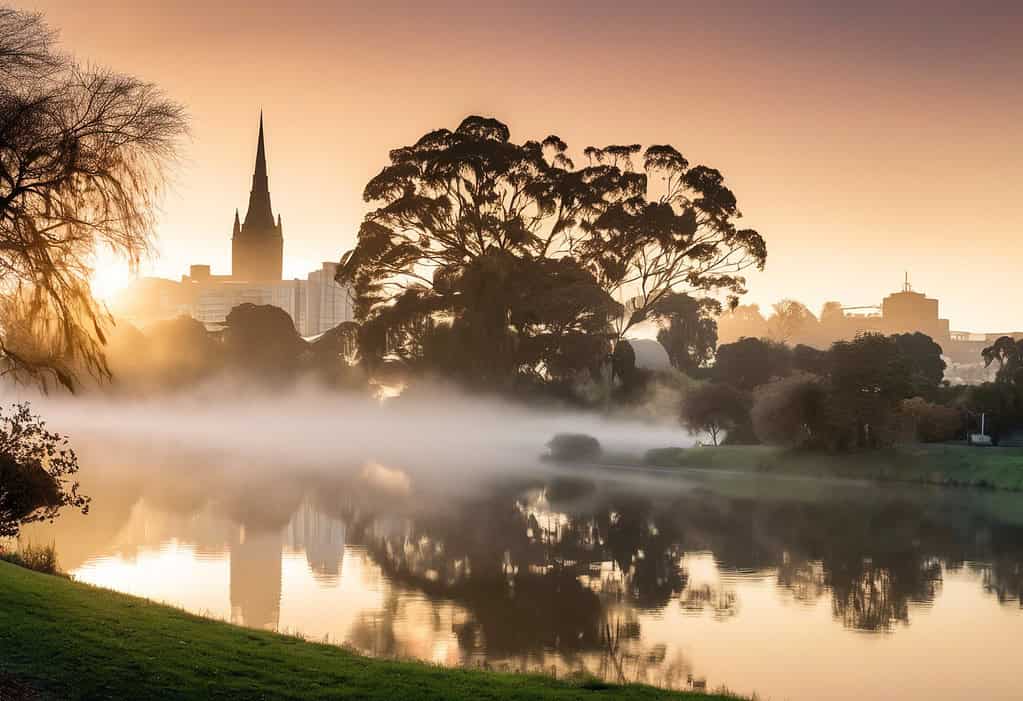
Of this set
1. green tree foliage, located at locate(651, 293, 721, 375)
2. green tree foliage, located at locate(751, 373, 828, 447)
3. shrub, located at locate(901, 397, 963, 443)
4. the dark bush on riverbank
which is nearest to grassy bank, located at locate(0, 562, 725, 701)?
the dark bush on riverbank

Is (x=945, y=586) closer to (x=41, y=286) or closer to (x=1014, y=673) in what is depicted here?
(x=1014, y=673)

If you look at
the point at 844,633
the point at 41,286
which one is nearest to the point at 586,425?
the point at 844,633

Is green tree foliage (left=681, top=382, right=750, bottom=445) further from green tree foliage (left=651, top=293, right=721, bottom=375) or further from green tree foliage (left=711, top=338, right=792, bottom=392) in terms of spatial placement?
green tree foliage (left=651, top=293, right=721, bottom=375)

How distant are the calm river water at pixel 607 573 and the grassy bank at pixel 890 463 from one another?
4.03 metres

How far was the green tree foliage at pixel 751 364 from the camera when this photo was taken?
70.3m

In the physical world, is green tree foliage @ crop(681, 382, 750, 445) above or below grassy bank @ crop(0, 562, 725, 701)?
above

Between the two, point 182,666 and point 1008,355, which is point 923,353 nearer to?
point 1008,355

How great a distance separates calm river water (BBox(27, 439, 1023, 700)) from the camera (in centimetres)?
1739

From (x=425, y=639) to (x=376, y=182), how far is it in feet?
164

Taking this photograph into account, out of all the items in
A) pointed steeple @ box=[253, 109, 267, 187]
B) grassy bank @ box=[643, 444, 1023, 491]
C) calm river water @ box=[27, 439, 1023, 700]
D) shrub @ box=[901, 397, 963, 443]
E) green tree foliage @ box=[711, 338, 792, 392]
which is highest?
pointed steeple @ box=[253, 109, 267, 187]

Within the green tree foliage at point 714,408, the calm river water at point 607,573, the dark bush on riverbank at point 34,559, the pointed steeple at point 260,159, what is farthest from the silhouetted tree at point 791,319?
the dark bush on riverbank at point 34,559

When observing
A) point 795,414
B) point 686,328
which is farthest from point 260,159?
point 795,414

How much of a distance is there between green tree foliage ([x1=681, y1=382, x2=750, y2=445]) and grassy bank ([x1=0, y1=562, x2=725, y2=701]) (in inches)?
1776

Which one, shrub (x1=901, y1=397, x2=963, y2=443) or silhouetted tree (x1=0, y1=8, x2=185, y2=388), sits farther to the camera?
shrub (x1=901, y1=397, x2=963, y2=443)
